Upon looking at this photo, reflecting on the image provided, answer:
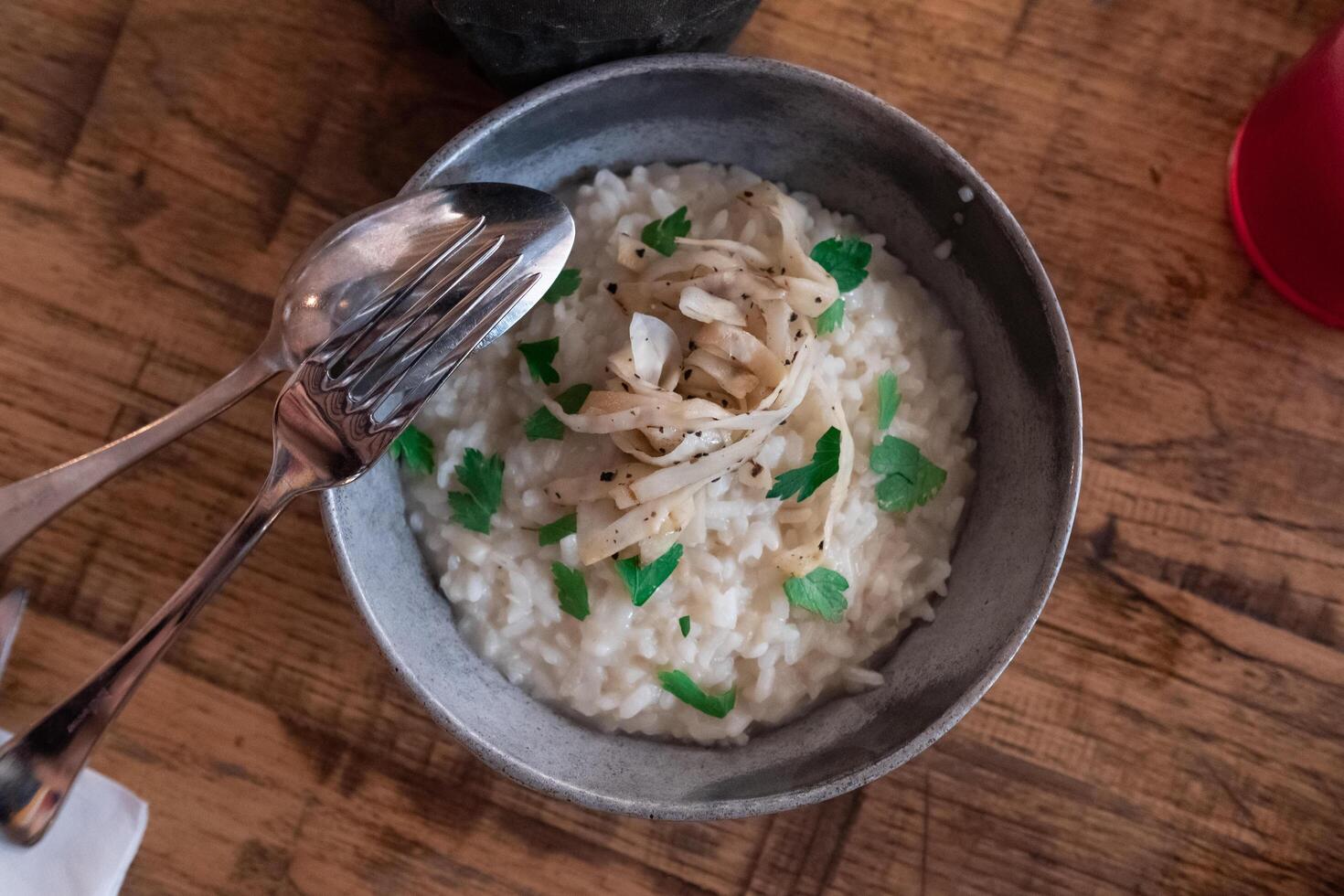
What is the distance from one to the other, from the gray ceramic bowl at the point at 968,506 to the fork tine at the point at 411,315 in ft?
0.53

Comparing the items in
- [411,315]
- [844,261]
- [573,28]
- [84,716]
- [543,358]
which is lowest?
[84,716]

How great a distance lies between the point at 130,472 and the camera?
2.02m

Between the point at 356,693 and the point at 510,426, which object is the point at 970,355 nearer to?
the point at 510,426

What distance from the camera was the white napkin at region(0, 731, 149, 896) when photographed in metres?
1.80

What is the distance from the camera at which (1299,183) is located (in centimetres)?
189

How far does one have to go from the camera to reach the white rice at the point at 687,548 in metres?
1.76

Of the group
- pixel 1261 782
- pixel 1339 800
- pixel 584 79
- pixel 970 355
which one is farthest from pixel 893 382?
pixel 1339 800

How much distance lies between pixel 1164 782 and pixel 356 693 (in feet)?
5.20

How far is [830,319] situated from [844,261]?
0.44ft

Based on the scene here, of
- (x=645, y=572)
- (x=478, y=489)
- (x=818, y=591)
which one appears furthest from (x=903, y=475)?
(x=478, y=489)

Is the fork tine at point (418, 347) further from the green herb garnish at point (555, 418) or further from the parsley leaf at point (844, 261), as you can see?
the parsley leaf at point (844, 261)

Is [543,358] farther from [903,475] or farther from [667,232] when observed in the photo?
[903,475]

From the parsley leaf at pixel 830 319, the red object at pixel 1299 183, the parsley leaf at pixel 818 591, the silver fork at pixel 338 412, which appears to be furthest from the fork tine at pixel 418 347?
the red object at pixel 1299 183

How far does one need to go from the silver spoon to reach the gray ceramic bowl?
8 centimetres
